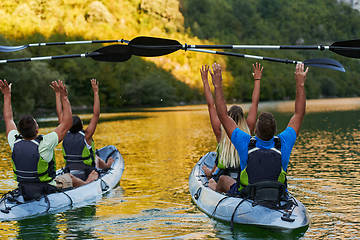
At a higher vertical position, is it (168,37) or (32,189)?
(168,37)

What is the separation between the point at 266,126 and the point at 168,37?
141 meters

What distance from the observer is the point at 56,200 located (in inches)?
298

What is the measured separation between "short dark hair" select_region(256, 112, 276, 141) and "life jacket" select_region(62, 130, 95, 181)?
5.20 meters

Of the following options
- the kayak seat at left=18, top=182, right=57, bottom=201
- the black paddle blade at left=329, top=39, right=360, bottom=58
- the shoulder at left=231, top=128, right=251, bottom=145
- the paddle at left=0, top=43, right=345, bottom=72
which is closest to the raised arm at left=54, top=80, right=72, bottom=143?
the paddle at left=0, top=43, right=345, bottom=72

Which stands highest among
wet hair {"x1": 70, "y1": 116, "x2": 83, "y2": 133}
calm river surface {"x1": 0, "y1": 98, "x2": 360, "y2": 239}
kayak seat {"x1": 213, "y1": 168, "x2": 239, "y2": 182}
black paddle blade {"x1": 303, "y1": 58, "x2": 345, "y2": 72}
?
black paddle blade {"x1": 303, "y1": 58, "x2": 345, "y2": 72}

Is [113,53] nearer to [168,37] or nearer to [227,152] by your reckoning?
[227,152]

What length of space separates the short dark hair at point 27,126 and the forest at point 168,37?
3158cm

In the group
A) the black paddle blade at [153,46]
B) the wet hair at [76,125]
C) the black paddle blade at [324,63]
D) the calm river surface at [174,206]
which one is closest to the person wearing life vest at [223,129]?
the black paddle blade at [324,63]

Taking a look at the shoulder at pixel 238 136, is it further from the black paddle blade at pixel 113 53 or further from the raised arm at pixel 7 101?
the raised arm at pixel 7 101

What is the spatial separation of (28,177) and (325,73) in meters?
141

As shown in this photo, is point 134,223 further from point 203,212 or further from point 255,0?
point 255,0

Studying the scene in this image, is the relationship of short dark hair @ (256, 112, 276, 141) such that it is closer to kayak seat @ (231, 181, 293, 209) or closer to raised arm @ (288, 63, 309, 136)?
raised arm @ (288, 63, 309, 136)

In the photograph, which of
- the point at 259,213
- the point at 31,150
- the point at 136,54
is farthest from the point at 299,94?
the point at 31,150

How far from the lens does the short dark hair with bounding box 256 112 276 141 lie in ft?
17.4
